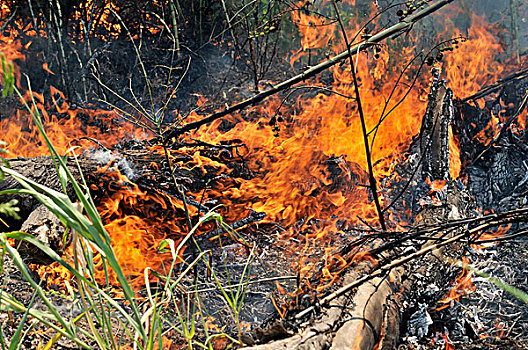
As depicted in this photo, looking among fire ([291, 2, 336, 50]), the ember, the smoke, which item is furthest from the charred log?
fire ([291, 2, 336, 50])

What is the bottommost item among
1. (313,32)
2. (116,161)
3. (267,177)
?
(267,177)

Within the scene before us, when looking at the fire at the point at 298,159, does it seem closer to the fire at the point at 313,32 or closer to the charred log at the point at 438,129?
the charred log at the point at 438,129

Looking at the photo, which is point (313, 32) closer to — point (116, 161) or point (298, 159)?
point (298, 159)

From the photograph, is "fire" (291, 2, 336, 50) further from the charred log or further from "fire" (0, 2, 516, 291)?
the charred log

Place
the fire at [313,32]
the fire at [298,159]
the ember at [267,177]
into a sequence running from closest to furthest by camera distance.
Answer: the ember at [267,177] < the fire at [298,159] < the fire at [313,32]

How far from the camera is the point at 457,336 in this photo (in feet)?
6.00

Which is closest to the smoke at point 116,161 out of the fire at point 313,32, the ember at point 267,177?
the ember at point 267,177

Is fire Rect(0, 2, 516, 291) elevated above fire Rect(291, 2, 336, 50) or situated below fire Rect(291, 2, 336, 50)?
below

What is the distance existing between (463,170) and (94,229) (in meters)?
3.04

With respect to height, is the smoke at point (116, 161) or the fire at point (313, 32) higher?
the fire at point (313, 32)

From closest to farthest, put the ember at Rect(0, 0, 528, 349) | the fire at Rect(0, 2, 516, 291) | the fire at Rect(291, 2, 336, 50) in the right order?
the ember at Rect(0, 0, 528, 349)
the fire at Rect(0, 2, 516, 291)
the fire at Rect(291, 2, 336, 50)

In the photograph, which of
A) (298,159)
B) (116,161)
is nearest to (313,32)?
(298,159)

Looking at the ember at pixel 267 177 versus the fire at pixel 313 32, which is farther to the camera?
the fire at pixel 313 32

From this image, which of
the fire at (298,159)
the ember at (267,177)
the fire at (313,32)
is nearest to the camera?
the ember at (267,177)
